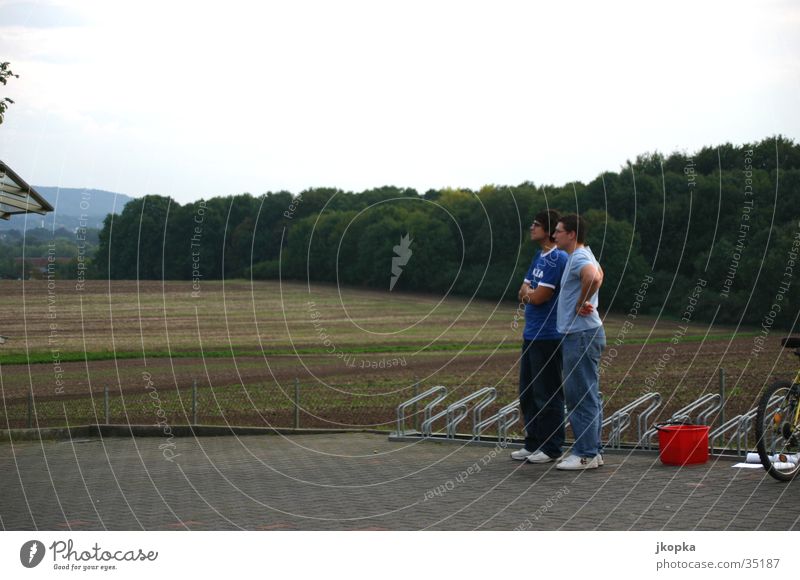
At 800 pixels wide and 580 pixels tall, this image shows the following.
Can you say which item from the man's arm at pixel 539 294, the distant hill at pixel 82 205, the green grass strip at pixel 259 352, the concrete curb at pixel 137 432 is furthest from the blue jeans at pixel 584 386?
the green grass strip at pixel 259 352

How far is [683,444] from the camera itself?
906cm

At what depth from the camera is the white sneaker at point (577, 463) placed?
29.3ft

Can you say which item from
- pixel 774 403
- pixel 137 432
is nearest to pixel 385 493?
pixel 774 403

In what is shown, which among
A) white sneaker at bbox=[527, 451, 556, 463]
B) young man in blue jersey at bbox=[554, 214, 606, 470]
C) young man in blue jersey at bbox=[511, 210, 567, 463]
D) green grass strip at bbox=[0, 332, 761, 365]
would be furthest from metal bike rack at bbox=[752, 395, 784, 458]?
green grass strip at bbox=[0, 332, 761, 365]

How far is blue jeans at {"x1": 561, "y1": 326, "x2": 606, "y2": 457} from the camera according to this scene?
8.91 meters

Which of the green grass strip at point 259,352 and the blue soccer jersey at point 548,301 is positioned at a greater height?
the blue soccer jersey at point 548,301

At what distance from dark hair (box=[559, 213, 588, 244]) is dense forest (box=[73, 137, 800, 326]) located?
6.78 feet

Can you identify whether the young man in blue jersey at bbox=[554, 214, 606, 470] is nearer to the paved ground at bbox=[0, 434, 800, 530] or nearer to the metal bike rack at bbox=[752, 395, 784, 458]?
the paved ground at bbox=[0, 434, 800, 530]

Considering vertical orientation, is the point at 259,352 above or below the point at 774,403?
below

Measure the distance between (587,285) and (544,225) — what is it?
87 centimetres

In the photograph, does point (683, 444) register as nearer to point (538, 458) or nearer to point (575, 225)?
point (538, 458)

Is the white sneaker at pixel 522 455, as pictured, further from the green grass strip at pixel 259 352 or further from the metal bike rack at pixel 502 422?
the green grass strip at pixel 259 352
